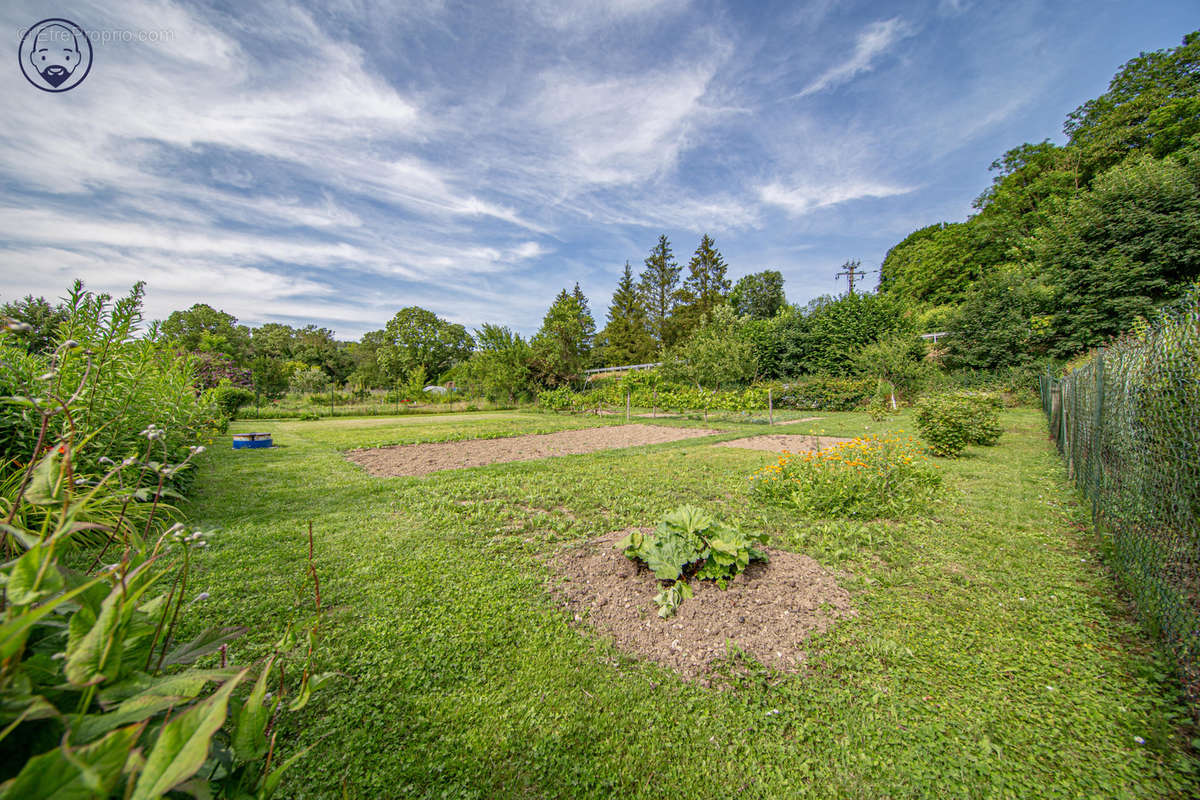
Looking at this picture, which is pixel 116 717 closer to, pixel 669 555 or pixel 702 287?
pixel 669 555

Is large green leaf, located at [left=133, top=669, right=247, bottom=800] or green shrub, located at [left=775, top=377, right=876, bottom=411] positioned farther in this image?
green shrub, located at [left=775, top=377, right=876, bottom=411]

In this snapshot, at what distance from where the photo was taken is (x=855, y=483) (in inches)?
194

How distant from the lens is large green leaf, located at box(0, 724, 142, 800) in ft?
1.45

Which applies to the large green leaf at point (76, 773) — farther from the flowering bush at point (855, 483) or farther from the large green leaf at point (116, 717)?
the flowering bush at point (855, 483)

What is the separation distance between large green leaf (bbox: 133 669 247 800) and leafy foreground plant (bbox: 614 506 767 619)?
2.63 meters

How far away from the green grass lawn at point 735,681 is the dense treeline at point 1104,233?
1384 centimetres

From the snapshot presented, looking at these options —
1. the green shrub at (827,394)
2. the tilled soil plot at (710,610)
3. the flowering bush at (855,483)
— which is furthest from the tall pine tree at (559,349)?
the tilled soil plot at (710,610)

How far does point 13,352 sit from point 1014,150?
1901 inches

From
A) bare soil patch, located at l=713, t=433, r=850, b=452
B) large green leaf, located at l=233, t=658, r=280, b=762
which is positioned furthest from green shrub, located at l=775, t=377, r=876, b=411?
large green leaf, located at l=233, t=658, r=280, b=762

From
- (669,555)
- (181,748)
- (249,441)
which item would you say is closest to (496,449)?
(249,441)

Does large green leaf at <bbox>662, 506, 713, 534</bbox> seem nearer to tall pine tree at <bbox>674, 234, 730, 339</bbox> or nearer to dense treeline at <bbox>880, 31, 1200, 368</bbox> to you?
dense treeline at <bbox>880, 31, 1200, 368</bbox>

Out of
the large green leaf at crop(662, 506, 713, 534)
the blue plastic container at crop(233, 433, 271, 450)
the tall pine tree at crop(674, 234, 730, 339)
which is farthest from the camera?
the tall pine tree at crop(674, 234, 730, 339)

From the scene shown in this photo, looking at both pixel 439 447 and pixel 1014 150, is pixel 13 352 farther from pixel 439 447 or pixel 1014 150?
pixel 1014 150

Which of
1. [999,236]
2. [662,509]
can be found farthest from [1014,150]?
[662,509]
